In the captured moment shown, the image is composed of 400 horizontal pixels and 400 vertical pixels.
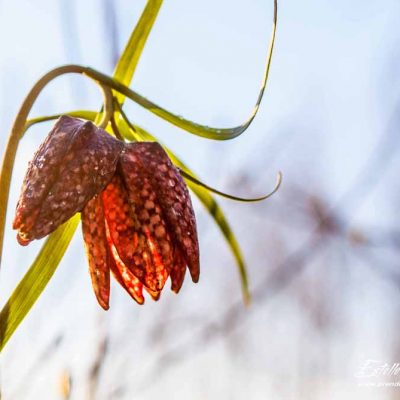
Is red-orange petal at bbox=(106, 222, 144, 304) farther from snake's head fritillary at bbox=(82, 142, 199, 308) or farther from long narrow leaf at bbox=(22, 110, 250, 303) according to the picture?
long narrow leaf at bbox=(22, 110, 250, 303)

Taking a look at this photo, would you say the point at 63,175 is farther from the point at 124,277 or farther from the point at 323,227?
the point at 323,227

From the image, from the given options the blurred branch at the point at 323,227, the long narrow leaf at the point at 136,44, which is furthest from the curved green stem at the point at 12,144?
the blurred branch at the point at 323,227

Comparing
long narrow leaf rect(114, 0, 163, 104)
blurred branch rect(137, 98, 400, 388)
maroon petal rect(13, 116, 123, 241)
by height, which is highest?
long narrow leaf rect(114, 0, 163, 104)

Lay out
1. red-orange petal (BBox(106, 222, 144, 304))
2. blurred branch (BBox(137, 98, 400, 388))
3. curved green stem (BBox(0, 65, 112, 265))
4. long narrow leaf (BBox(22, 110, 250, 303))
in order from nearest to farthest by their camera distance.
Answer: curved green stem (BBox(0, 65, 112, 265)) → red-orange petal (BBox(106, 222, 144, 304)) → long narrow leaf (BBox(22, 110, 250, 303)) → blurred branch (BBox(137, 98, 400, 388))

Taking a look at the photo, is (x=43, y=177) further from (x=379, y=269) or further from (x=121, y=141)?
(x=379, y=269)

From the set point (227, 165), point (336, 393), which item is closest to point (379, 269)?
point (336, 393)

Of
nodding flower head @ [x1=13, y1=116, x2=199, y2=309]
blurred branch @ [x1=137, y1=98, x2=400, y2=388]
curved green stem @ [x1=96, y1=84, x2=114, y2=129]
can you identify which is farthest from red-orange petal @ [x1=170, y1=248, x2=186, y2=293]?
blurred branch @ [x1=137, y1=98, x2=400, y2=388]

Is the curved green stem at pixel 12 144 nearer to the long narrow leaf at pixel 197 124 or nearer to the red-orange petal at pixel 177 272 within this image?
the long narrow leaf at pixel 197 124
